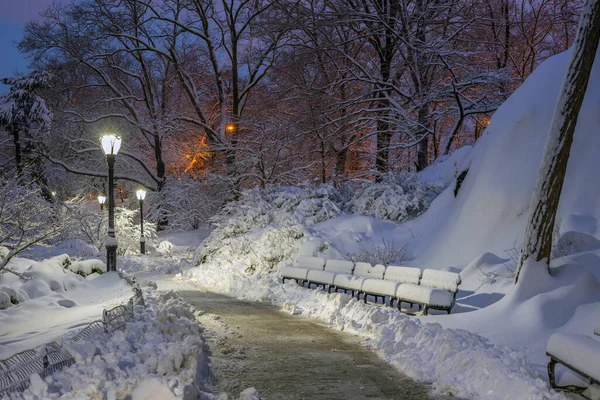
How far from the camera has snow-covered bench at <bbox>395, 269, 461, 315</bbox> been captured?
34.4 feet

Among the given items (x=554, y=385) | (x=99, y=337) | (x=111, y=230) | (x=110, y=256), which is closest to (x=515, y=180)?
(x=554, y=385)

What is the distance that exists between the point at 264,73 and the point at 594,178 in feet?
82.5

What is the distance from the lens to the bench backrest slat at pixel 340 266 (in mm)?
15484

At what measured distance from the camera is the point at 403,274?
1283 cm

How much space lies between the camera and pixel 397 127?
2350 centimetres

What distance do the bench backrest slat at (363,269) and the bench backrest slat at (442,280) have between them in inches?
96.1

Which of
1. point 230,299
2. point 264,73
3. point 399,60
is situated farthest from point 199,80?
point 230,299

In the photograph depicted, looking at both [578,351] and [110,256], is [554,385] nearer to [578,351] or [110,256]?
[578,351]

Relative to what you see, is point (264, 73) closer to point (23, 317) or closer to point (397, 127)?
point (397, 127)

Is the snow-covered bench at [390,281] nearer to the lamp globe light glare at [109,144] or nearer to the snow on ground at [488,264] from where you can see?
the snow on ground at [488,264]

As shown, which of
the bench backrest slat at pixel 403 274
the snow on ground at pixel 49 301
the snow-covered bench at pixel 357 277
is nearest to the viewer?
the snow on ground at pixel 49 301

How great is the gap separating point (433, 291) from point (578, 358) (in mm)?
5116

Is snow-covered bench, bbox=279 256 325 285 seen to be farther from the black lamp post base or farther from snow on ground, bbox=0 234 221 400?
the black lamp post base

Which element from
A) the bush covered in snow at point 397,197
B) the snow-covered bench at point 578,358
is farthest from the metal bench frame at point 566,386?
the bush covered in snow at point 397,197
